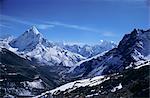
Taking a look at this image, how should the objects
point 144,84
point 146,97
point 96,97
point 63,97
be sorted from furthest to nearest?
point 63,97 → point 96,97 → point 144,84 → point 146,97

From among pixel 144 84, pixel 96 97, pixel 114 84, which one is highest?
pixel 114 84

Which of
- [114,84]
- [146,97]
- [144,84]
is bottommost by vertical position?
[146,97]

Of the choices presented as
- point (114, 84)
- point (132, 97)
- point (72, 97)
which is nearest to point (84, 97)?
point (72, 97)

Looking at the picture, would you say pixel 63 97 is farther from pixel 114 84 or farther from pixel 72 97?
pixel 114 84

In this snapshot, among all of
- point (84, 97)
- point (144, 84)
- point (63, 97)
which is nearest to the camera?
point (144, 84)

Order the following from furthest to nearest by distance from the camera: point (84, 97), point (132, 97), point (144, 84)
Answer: point (84, 97) → point (144, 84) → point (132, 97)

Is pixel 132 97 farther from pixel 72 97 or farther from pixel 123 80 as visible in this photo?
pixel 123 80

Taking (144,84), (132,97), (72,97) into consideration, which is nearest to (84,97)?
(72,97)

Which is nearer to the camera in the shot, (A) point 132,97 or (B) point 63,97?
(A) point 132,97

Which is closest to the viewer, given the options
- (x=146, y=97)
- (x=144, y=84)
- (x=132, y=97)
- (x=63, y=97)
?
(x=146, y=97)

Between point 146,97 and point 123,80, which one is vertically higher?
point 123,80
